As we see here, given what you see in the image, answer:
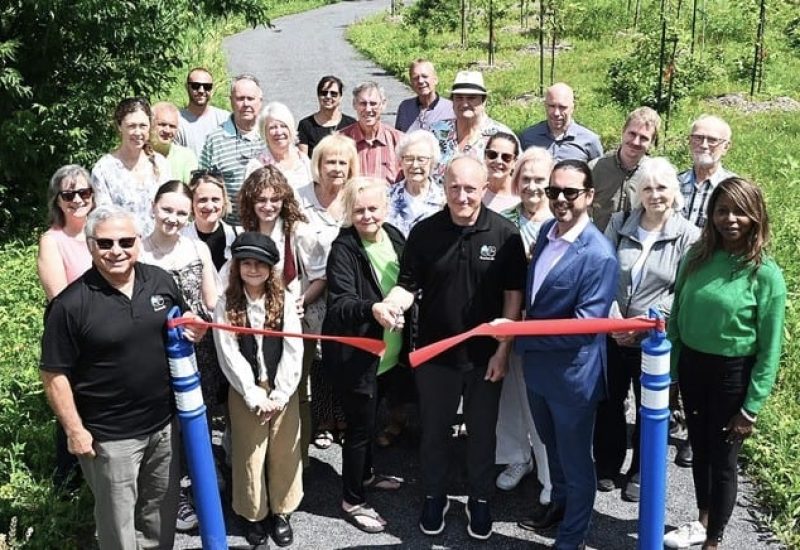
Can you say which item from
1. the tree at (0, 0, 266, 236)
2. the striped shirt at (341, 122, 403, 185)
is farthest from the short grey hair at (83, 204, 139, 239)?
the tree at (0, 0, 266, 236)

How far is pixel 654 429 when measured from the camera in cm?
355

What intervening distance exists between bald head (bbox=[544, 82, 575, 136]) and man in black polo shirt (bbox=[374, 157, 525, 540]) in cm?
220

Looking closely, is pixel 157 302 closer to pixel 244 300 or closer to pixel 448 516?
pixel 244 300

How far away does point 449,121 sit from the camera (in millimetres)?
7027

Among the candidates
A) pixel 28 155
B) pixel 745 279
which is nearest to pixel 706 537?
pixel 745 279

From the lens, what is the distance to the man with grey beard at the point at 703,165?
520 cm

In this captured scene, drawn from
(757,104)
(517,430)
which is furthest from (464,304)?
(757,104)

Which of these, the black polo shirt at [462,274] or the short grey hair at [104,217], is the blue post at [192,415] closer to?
the short grey hair at [104,217]

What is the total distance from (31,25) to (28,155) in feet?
4.58

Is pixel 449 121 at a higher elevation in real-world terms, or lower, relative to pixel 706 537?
higher

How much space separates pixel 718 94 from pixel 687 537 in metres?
12.9

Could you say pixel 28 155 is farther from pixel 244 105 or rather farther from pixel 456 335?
pixel 456 335

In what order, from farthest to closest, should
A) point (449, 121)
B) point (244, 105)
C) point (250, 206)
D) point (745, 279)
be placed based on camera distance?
point (449, 121)
point (244, 105)
point (250, 206)
point (745, 279)

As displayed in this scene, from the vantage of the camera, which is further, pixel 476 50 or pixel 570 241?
pixel 476 50
